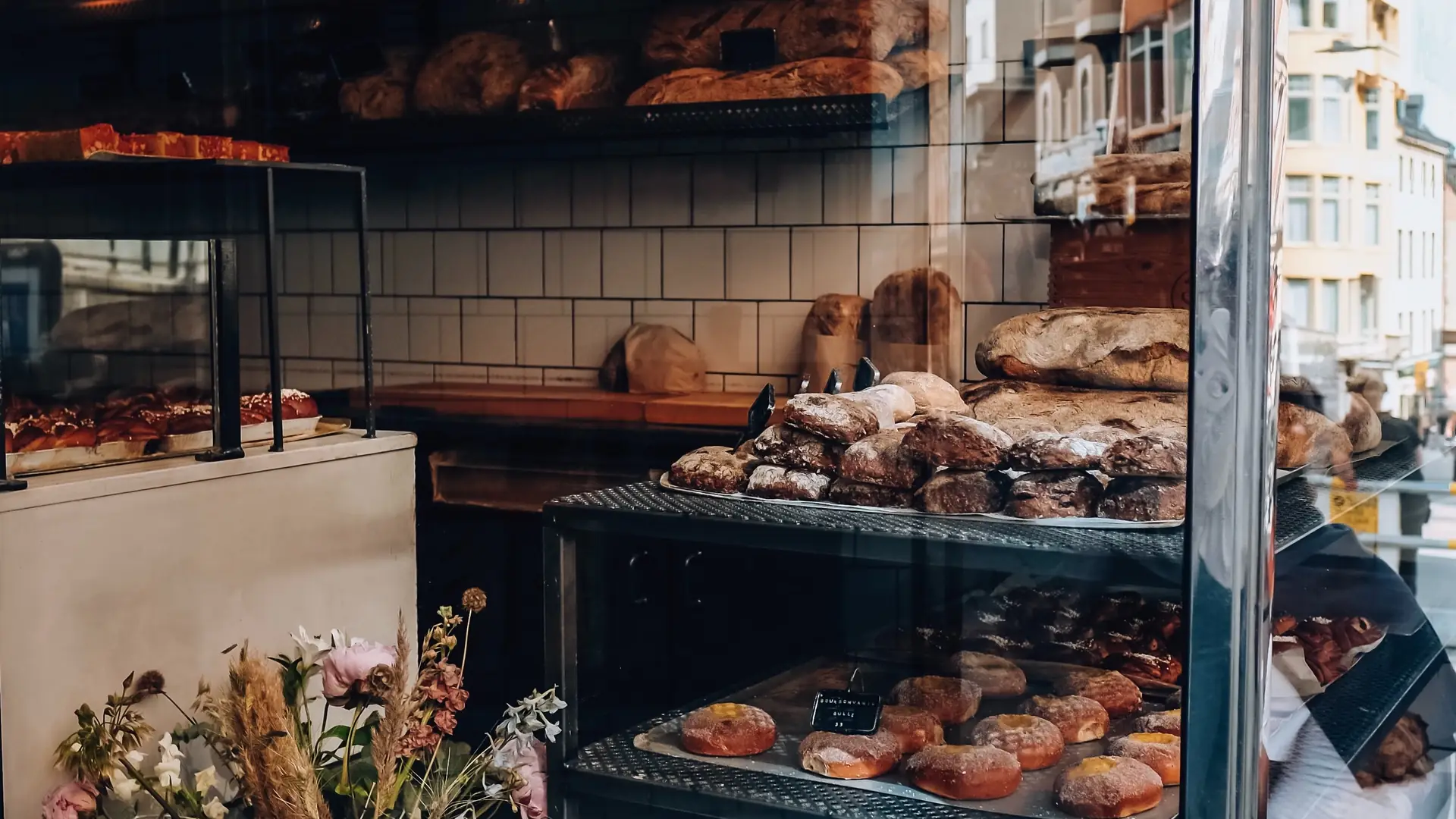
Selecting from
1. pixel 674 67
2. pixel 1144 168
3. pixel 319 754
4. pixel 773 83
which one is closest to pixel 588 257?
pixel 674 67

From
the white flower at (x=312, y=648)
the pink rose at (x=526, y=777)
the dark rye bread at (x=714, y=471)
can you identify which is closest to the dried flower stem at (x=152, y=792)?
the white flower at (x=312, y=648)

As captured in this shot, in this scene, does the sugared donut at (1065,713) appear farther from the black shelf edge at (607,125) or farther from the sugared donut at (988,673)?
the black shelf edge at (607,125)

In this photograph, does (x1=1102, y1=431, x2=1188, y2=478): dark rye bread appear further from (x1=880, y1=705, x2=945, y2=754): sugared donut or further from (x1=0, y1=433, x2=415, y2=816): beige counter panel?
(x1=0, y1=433, x2=415, y2=816): beige counter panel

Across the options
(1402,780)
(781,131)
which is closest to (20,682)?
(1402,780)

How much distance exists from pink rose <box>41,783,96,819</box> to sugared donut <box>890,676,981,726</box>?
23.8 inches

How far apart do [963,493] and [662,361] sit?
1.09 meters

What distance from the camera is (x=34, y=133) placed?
131 cm

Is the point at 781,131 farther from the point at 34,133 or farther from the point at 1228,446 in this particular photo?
the point at 1228,446

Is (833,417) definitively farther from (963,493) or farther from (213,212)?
(213,212)

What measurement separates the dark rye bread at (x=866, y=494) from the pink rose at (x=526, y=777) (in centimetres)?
30

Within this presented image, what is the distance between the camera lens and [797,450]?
1.08 metres

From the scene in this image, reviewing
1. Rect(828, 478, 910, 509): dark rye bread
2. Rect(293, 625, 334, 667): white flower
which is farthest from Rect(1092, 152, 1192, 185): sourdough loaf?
Rect(293, 625, 334, 667): white flower

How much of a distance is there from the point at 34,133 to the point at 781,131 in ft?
3.08

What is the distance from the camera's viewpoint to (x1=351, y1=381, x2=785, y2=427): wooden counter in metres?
1.81
